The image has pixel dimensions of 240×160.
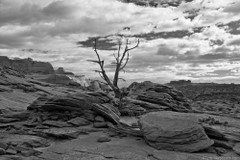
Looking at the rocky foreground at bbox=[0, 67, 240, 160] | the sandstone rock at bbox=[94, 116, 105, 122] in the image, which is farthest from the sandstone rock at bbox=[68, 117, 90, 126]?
the sandstone rock at bbox=[94, 116, 105, 122]

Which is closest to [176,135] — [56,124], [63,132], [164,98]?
[63,132]

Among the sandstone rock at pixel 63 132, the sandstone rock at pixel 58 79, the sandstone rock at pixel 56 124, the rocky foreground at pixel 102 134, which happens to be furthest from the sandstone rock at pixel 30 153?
the sandstone rock at pixel 58 79

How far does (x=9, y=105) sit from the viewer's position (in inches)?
1101

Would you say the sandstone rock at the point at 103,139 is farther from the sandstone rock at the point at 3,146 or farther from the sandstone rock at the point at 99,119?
the sandstone rock at the point at 3,146

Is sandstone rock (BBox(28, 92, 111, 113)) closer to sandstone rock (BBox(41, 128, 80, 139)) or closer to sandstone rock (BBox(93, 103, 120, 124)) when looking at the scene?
sandstone rock (BBox(93, 103, 120, 124))

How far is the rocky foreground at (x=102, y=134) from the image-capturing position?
14375 mm

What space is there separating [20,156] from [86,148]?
3648mm

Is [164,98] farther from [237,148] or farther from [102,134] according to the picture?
[237,148]

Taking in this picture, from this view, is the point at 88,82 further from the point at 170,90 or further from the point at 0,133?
the point at 0,133

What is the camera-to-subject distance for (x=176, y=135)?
49.7ft

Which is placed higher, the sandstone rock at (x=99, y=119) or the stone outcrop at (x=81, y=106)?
the stone outcrop at (x=81, y=106)

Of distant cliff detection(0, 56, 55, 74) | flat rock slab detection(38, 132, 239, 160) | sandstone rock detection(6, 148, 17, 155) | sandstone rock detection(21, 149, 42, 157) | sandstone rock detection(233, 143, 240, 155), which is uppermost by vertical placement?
distant cliff detection(0, 56, 55, 74)

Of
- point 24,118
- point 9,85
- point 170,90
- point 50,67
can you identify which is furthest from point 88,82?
point 24,118

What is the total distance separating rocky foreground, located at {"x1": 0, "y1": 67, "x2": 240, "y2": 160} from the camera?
566 inches
